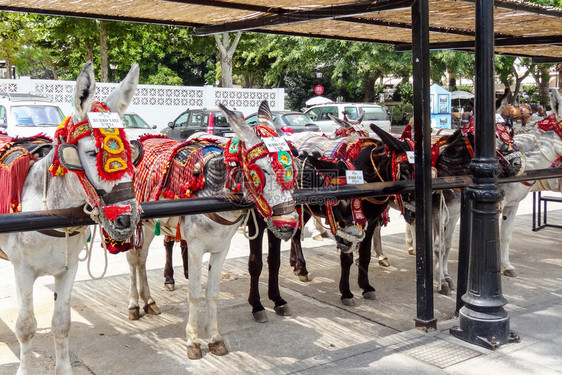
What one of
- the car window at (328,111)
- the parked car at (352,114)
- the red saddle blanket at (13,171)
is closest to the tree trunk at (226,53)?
the parked car at (352,114)

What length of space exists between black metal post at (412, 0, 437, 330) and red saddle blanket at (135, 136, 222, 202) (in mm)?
1834

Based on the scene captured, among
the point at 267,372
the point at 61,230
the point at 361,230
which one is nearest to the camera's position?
the point at 61,230

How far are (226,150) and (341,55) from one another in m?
26.4

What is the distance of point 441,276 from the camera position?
22.0 feet

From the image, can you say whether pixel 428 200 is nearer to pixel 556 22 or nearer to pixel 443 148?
pixel 443 148

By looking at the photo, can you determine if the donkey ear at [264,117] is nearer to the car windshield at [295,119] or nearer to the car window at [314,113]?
the car windshield at [295,119]

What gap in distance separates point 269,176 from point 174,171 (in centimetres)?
117

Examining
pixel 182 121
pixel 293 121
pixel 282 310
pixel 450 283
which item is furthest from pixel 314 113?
pixel 282 310

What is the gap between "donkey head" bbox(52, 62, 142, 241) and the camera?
11.4 ft

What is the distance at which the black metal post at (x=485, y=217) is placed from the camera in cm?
482

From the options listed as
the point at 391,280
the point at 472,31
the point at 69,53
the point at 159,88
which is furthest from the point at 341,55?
the point at 391,280

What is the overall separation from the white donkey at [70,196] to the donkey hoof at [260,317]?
2051 millimetres

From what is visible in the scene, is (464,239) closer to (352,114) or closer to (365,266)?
(365,266)

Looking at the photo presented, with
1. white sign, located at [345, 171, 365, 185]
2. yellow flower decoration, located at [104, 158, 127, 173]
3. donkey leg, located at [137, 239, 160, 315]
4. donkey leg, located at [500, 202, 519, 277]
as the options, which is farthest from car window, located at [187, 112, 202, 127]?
yellow flower decoration, located at [104, 158, 127, 173]
